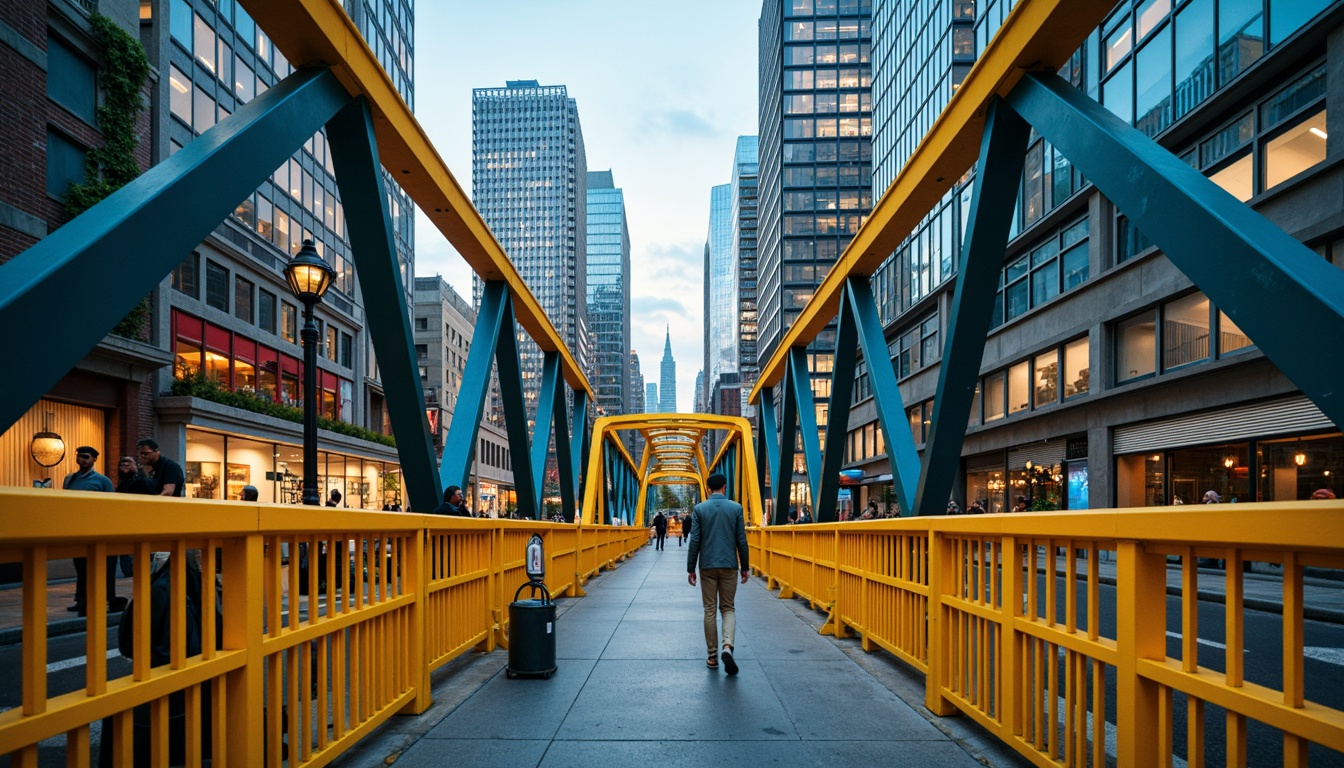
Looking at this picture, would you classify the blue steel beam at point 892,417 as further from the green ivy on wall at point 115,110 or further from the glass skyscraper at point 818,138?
the glass skyscraper at point 818,138

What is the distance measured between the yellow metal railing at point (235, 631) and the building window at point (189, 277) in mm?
22281

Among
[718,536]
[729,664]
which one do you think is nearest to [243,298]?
[718,536]

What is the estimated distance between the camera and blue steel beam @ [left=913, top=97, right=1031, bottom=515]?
7410mm

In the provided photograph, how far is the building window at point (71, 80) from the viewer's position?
18141 mm

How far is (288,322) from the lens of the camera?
3309 cm

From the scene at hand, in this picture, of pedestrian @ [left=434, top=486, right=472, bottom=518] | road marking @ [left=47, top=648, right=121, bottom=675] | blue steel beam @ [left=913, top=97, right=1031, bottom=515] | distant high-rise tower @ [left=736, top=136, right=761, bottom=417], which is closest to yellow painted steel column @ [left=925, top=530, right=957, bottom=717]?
blue steel beam @ [left=913, top=97, right=1031, bottom=515]

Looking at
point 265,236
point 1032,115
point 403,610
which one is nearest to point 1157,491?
point 1032,115

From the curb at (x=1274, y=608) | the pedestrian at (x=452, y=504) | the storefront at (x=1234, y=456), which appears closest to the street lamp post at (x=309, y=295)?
the pedestrian at (x=452, y=504)

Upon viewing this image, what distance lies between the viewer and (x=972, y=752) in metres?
5.03

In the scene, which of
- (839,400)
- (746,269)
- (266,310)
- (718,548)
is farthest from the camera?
(746,269)

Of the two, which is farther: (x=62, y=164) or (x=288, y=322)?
(x=288, y=322)

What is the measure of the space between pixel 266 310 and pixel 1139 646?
107ft

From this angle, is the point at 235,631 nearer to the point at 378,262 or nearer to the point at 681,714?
the point at 681,714

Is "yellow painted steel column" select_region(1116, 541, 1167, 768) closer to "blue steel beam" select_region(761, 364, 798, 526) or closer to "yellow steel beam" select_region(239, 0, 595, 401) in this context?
"yellow steel beam" select_region(239, 0, 595, 401)
